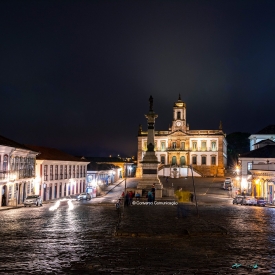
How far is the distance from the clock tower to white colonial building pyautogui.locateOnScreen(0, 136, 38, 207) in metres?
57.2

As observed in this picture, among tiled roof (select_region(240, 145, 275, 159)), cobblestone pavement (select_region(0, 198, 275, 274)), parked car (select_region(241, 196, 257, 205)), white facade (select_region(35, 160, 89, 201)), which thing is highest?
tiled roof (select_region(240, 145, 275, 159))

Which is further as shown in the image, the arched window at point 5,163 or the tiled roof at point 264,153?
the tiled roof at point 264,153

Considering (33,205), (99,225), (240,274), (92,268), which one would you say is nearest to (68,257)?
(92,268)

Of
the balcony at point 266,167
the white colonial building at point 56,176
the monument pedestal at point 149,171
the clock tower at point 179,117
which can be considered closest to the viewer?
the monument pedestal at point 149,171

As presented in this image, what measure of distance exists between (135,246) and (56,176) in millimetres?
38726

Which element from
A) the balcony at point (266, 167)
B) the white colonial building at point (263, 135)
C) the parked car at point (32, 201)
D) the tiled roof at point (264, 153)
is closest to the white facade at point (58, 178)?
the parked car at point (32, 201)

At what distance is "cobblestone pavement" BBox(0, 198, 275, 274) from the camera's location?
10.1 meters

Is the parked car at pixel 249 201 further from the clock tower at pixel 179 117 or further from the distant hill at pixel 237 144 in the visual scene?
the distant hill at pixel 237 144

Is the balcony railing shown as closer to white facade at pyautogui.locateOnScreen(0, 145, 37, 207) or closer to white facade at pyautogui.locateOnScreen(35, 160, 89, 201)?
white facade at pyautogui.locateOnScreen(0, 145, 37, 207)

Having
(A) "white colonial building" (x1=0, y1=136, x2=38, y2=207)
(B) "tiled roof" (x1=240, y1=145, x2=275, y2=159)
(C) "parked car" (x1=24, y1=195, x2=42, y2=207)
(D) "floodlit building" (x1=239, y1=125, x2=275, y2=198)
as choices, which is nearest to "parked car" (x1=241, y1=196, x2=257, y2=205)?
(D) "floodlit building" (x1=239, y1=125, x2=275, y2=198)

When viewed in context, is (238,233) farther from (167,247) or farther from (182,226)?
(167,247)

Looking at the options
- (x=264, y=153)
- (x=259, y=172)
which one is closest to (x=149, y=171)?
(x=259, y=172)

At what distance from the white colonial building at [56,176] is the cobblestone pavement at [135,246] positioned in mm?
27393

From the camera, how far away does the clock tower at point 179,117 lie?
321ft
